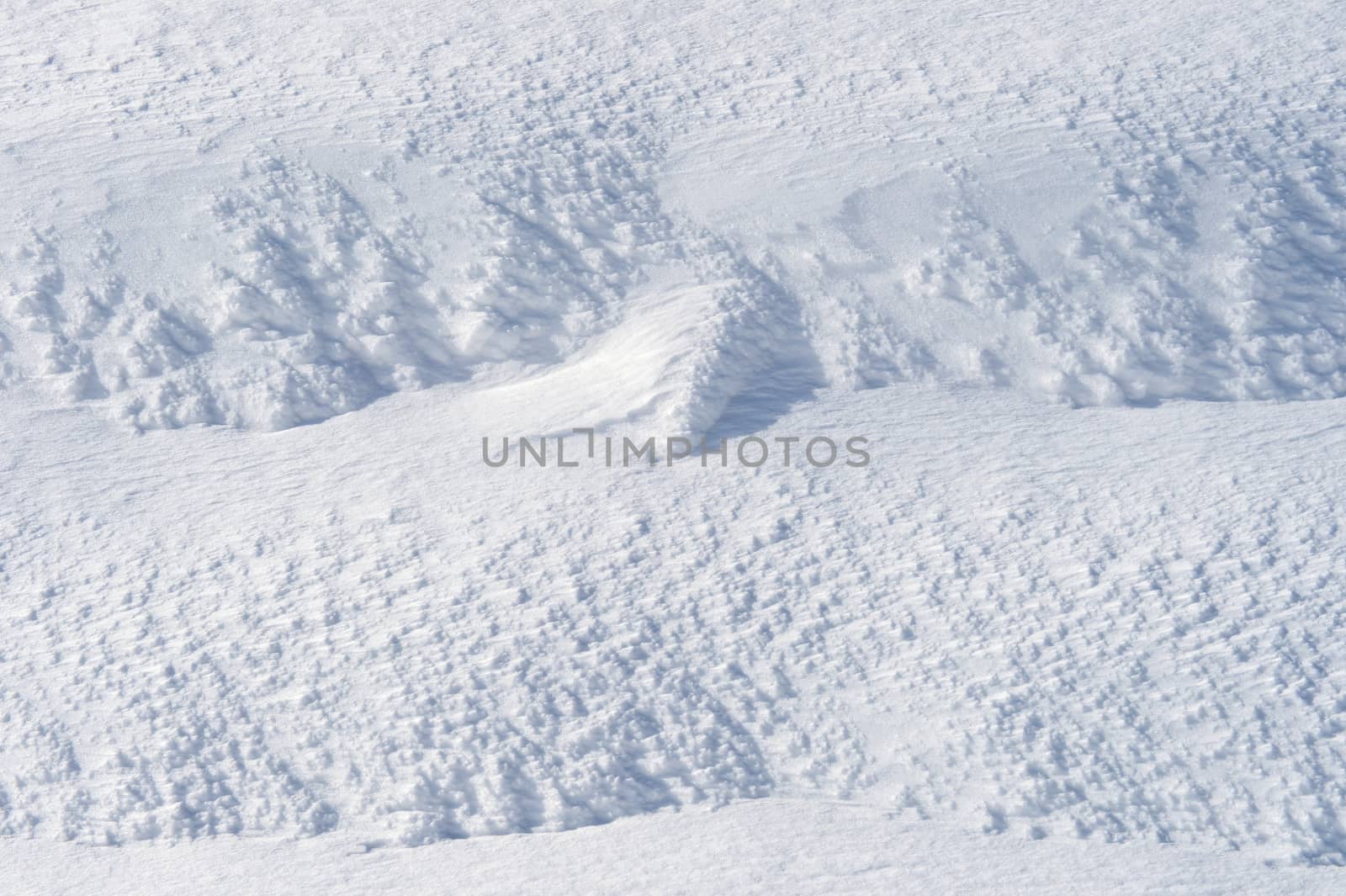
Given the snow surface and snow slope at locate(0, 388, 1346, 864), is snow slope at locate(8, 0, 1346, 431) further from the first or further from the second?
snow slope at locate(0, 388, 1346, 864)

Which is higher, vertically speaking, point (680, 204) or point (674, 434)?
point (680, 204)

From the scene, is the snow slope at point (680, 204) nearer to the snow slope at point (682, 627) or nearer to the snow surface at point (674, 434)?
the snow surface at point (674, 434)

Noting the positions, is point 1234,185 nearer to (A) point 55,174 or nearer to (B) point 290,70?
(B) point 290,70

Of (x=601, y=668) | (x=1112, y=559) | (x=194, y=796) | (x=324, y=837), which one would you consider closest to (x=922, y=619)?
(x=1112, y=559)

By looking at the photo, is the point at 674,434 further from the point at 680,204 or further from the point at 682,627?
the point at 680,204

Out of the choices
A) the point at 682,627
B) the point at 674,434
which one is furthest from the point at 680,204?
the point at 682,627

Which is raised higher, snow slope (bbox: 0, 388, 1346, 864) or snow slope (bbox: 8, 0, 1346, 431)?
snow slope (bbox: 8, 0, 1346, 431)

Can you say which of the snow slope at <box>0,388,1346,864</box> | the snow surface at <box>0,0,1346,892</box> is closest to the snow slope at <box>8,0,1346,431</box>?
the snow surface at <box>0,0,1346,892</box>

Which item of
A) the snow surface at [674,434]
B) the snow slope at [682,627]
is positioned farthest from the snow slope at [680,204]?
the snow slope at [682,627]

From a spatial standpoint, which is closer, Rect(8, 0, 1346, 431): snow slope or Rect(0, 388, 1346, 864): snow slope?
Rect(0, 388, 1346, 864): snow slope
